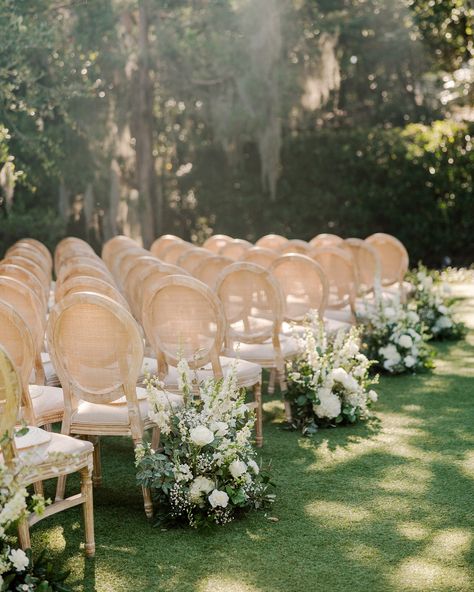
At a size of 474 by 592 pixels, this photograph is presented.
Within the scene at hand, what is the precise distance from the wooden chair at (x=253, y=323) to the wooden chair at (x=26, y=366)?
140 centimetres

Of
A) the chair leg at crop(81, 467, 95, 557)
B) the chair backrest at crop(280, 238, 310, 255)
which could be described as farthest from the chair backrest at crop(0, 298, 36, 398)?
the chair backrest at crop(280, 238, 310, 255)

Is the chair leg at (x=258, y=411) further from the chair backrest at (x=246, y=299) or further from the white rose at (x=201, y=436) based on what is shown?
the white rose at (x=201, y=436)

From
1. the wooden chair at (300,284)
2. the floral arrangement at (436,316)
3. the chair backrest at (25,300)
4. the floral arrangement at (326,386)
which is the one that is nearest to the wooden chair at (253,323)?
the floral arrangement at (326,386)

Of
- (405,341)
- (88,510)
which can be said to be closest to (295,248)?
(405,341)

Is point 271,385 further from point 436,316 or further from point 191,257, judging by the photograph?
point 436,316

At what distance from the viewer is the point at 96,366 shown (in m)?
4.06

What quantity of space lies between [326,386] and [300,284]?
1187 millimetres

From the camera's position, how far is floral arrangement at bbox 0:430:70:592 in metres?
2.85

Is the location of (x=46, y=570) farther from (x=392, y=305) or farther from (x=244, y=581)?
(x=392, y=305)

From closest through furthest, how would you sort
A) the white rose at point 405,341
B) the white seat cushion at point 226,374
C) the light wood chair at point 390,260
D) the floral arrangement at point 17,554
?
the floral arrangement at point 17,554 < the white seat cushion at point 226,374 < the white rose at point 405,341 < the light wood chair at point 390,260

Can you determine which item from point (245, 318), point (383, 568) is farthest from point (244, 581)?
point (245, 318)

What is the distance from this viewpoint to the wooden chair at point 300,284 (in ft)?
20.8

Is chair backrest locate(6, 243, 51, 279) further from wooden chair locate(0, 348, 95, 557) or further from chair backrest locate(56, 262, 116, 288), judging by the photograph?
wooden chair locate(0, 348, 95, 557)

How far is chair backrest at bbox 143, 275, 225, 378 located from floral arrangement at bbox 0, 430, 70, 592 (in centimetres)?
157
